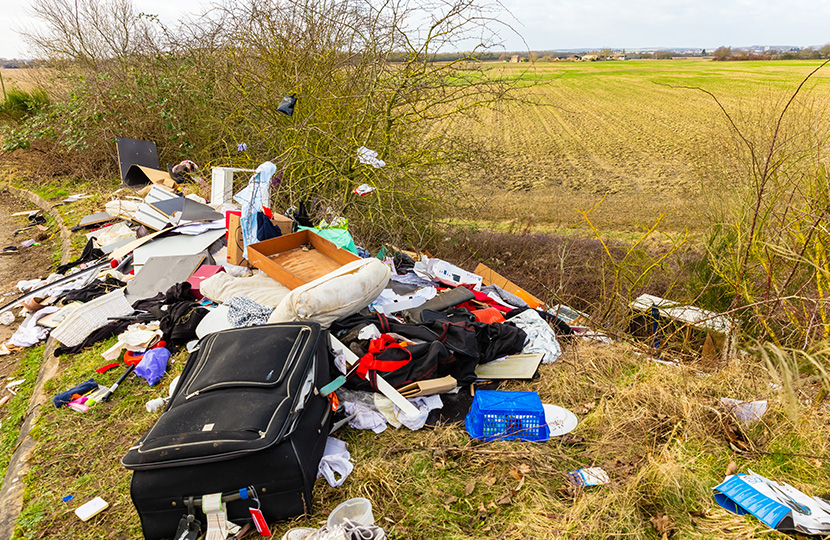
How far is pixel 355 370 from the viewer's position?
113 inches

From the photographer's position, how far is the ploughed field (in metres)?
8.98

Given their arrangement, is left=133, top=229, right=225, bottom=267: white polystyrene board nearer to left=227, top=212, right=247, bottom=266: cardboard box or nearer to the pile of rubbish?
the pile of rubbish

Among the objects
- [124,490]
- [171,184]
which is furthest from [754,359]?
[171,184]

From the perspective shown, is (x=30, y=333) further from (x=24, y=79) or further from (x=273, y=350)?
(x=24, y=79)

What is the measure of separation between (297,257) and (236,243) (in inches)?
24.9

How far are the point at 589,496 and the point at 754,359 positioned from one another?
6.03 ft

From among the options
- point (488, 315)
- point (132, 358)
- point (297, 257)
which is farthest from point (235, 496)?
point (297, 257)

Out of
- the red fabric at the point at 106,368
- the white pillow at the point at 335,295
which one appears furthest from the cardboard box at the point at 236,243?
the white pillow at the point at 335,295

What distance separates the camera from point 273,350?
257 cm

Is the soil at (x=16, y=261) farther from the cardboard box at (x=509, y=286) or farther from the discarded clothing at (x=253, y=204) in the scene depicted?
the cardboard box at (x=509, y=286)

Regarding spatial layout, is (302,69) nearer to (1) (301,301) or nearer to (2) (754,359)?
(1) (301,301)

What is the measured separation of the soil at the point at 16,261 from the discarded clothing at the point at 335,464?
118 inches

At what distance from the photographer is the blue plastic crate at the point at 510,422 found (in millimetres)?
2680

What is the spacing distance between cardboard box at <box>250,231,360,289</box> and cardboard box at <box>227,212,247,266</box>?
37 centimetres
